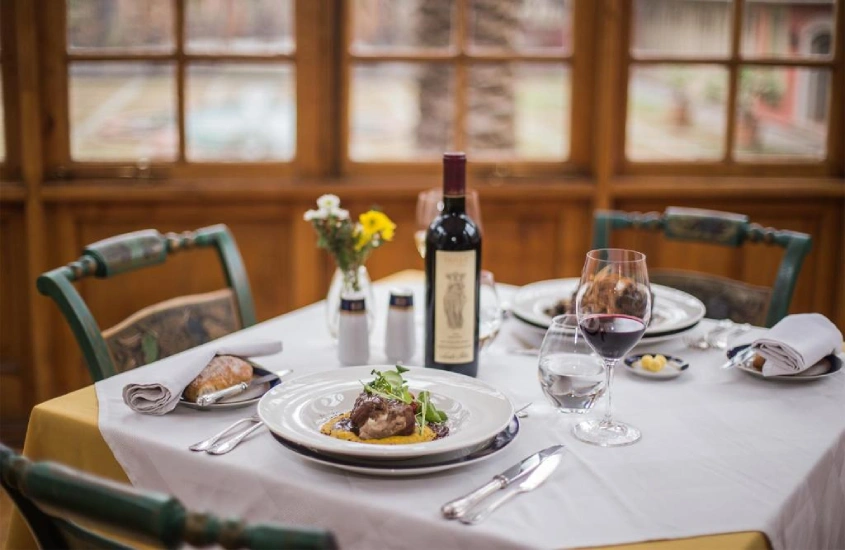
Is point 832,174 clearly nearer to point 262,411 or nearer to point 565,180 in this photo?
point 565,180

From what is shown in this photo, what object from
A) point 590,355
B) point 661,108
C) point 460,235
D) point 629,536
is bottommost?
point 629,536

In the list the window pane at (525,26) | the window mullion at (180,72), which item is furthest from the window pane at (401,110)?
the window mullion at (180,72)

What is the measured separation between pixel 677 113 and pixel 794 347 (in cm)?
187

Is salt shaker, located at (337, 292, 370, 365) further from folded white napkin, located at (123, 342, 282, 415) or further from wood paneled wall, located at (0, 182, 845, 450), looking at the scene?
wood paneled wall, located at (0, 182, 845, 450)

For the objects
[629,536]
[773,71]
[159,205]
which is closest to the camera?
[629,536]

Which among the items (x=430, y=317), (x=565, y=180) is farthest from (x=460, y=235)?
(x=565, y=180)

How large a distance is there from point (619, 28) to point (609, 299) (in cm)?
198

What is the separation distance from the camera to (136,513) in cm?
80

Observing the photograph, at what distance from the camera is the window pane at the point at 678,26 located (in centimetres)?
310

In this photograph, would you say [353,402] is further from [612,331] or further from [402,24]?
[402,24]

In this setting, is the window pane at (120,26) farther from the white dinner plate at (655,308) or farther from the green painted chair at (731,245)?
the white dinner plate at (655,308)

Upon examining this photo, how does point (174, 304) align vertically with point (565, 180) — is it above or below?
below

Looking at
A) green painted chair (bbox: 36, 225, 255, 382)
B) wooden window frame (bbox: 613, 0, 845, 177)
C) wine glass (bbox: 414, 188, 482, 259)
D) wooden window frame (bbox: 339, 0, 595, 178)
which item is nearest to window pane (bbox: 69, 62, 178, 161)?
wooden window frame (bbox: 339, 0, 595, 178)

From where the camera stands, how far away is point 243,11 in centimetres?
300
